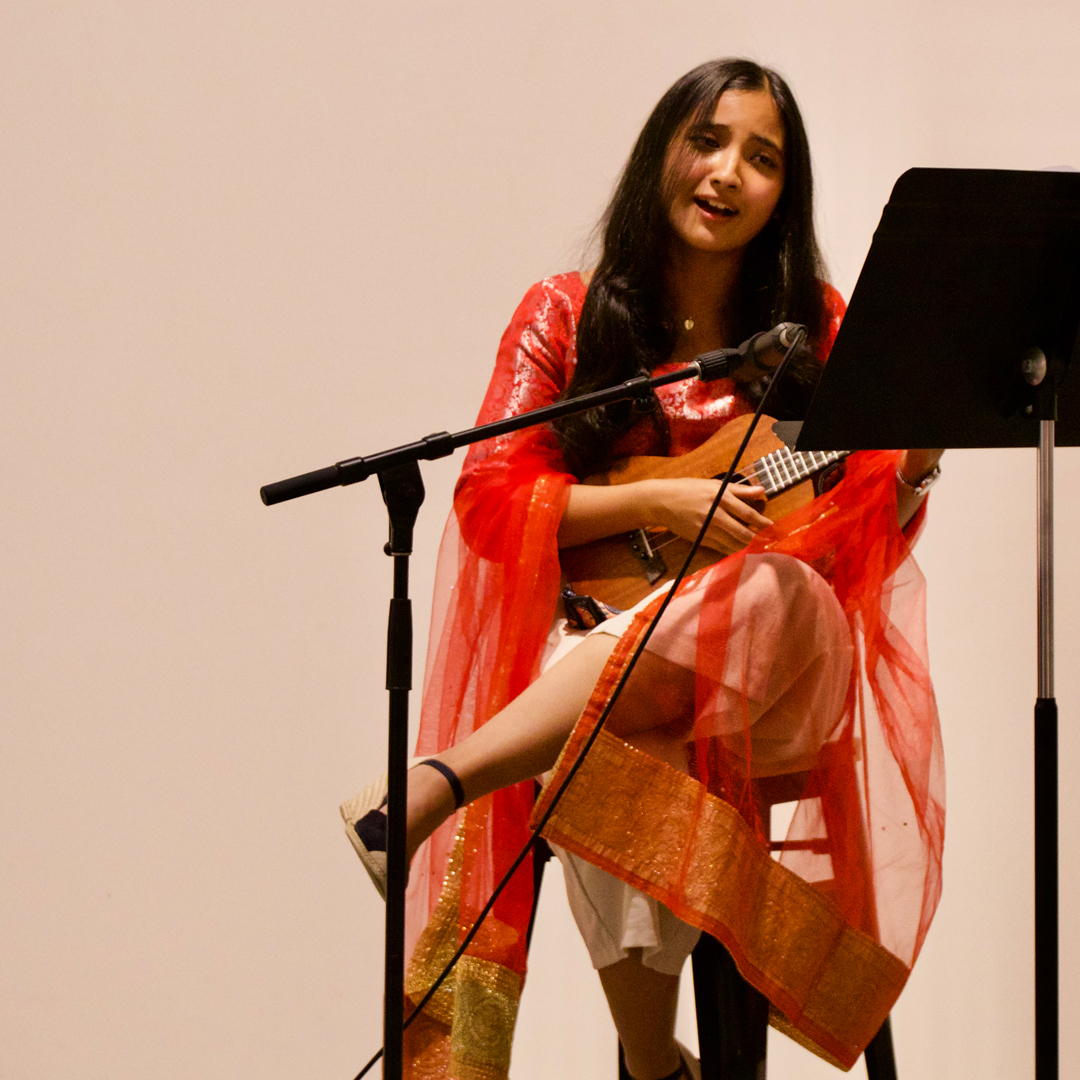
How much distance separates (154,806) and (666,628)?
1198 mm

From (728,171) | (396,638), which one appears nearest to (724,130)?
(728,171)

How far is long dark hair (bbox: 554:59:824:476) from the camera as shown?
1.60 metres

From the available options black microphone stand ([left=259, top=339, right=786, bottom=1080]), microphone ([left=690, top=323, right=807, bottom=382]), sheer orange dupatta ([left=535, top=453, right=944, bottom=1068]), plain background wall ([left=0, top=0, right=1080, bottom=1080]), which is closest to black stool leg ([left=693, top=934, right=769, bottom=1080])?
sheer orange dupatta ([left=535, top=453, right=944, bottom=1068])

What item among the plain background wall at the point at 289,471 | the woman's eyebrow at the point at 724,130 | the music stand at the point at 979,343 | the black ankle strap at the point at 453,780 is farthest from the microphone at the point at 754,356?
the plain background wall at the point at 289,471

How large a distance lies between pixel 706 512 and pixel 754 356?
1.04ft

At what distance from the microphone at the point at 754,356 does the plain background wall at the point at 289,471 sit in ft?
3.76

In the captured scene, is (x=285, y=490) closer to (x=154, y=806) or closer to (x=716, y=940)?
(x=716, y=940)

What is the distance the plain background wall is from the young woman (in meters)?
0.66

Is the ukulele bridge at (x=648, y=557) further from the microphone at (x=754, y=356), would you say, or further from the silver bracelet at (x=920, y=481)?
the microphone at (x=754, y=356)

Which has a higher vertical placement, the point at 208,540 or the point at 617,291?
the point at 617,291

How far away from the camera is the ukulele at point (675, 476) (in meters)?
1.47

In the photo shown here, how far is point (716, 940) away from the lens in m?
1.35

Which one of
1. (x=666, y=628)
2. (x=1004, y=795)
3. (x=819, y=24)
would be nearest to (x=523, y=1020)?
(x=1004, y=795)

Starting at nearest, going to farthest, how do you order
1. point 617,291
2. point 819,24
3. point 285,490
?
point 285,490 → point 617,291 → point 819,24
